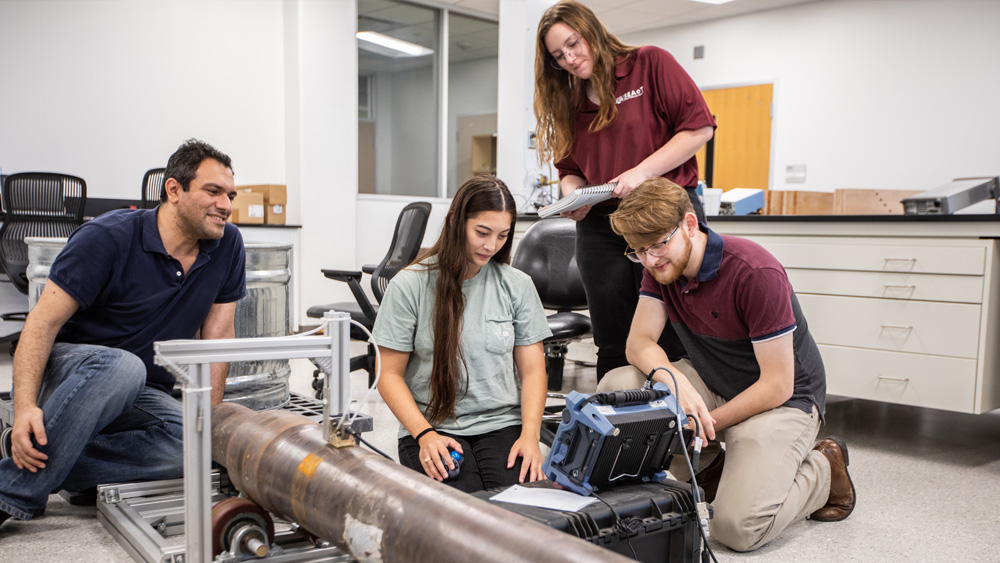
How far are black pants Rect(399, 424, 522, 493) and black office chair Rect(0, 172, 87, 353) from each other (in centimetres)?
325

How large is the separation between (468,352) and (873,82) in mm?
5332

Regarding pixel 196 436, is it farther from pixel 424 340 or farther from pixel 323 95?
pixel 323 95

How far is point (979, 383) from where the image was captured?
2.29 m

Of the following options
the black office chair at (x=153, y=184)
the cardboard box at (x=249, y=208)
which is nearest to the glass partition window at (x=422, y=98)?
the cardboard box at (x=249, y=208)

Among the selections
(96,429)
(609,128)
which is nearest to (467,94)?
(609,128)

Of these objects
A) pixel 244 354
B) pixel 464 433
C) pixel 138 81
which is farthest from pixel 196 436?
pixel 138 81

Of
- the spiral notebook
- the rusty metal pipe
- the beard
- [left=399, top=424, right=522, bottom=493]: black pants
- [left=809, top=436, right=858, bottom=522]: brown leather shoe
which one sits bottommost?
[left=809, top=436, right=858, bottom=522]: brown leather shoe

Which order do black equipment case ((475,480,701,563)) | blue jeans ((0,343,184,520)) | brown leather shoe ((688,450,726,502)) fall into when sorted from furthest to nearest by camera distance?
brown leather shoe ((688,450,726,502))
blue jeans ((0,343,184,520))
black equipment case ((475,480,701,563))

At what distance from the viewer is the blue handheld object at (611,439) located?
1197 mm

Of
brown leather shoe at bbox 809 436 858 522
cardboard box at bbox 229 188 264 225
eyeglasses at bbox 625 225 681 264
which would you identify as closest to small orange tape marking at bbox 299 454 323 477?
eyeglasses at bbox 625 225 681 264

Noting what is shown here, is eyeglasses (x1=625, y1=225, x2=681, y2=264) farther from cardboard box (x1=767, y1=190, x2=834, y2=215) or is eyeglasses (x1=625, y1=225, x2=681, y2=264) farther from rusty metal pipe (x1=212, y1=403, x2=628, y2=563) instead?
cardboard box (x1=767, y1=190, x2=834, y2=215)

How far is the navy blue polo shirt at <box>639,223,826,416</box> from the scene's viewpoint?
1.62 metres

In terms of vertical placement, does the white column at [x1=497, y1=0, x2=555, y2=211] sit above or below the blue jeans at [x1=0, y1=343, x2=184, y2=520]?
above

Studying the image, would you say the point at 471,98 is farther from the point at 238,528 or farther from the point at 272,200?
the point at 238,528
